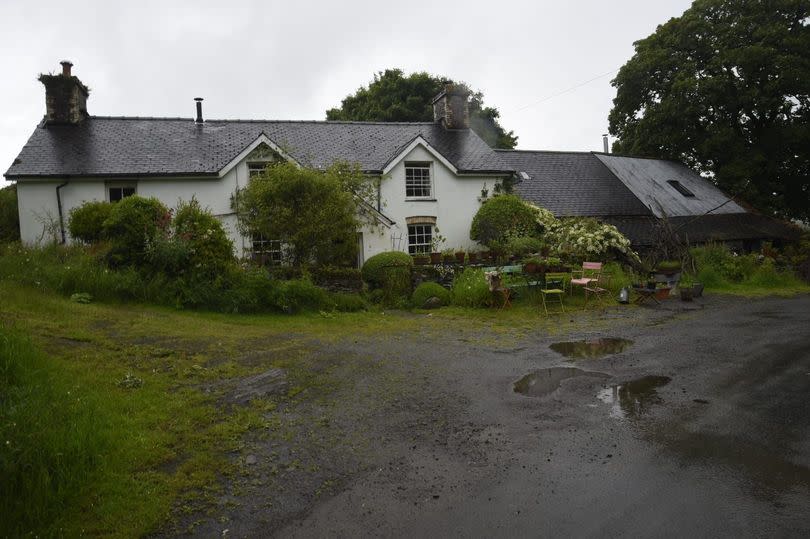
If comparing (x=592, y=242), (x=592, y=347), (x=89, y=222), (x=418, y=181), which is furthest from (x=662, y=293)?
(x=89, y=222)

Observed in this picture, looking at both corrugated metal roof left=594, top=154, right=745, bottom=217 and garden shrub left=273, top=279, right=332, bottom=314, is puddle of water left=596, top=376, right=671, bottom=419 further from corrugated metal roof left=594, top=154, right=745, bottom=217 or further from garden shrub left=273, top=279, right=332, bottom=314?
corrugated metal roof left=594, top=154, right=745, bottom=217

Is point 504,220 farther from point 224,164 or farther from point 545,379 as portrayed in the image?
point 545,379

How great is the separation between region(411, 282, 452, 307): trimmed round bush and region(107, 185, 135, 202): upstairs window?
11252 millimetres

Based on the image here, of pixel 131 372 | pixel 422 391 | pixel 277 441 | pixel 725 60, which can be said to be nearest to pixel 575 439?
pixel 422 391

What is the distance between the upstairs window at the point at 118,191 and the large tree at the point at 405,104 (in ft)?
75.8

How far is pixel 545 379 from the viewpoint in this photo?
7.83 metres

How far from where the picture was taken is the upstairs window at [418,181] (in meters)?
22.2

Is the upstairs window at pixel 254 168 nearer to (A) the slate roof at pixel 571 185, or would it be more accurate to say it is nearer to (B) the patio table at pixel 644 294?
(A) the slate roof at pixel 571 185

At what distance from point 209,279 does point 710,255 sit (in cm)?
1860

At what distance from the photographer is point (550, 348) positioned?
993cm

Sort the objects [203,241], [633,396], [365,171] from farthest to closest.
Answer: [365,171], [203,241], [633,396]

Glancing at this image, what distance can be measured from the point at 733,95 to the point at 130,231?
31437 mm

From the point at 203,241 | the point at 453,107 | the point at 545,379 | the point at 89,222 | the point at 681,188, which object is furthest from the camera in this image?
the point at 681,188

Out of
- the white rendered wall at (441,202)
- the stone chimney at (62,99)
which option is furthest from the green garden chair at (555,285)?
the stone chimney at (62,99)
